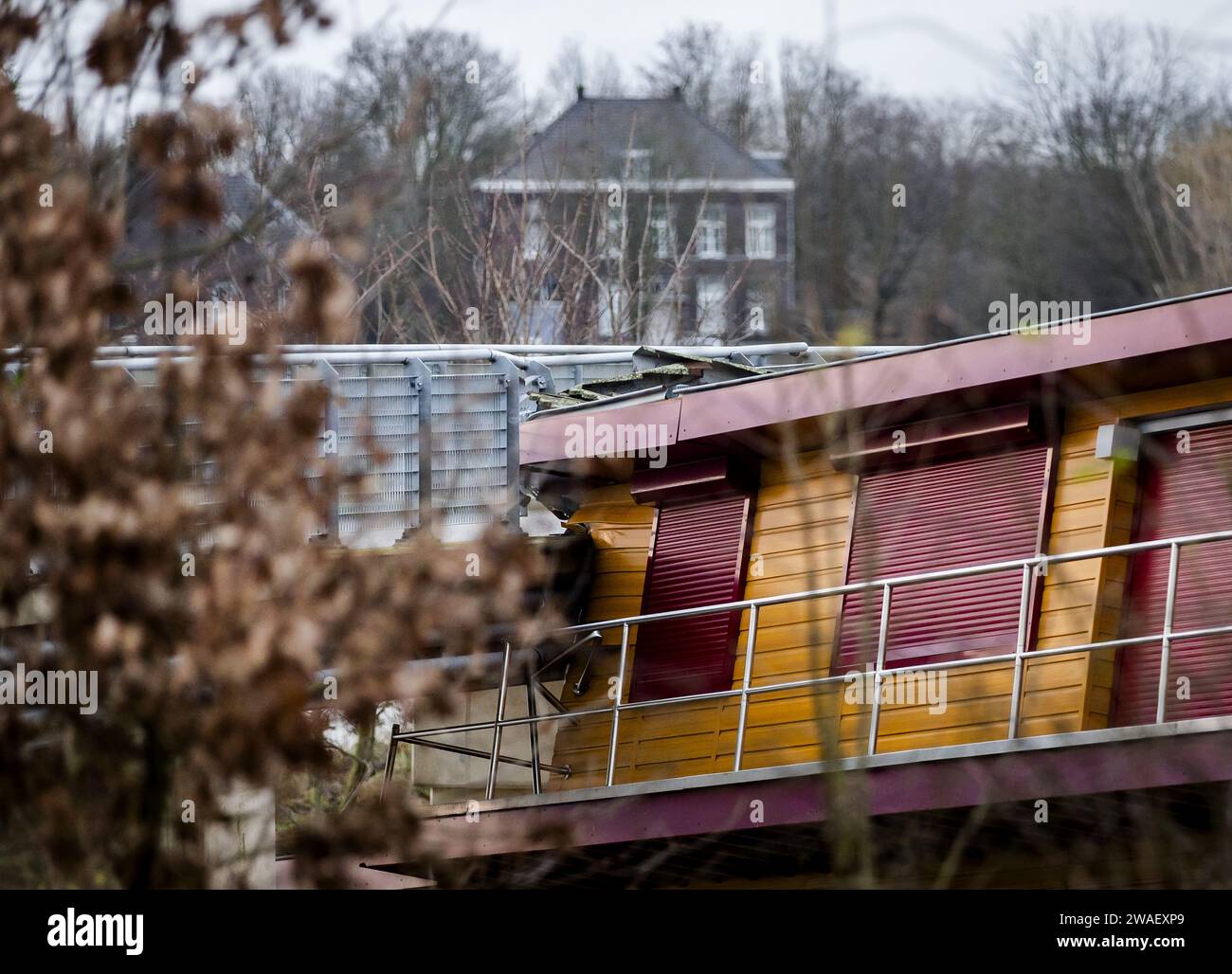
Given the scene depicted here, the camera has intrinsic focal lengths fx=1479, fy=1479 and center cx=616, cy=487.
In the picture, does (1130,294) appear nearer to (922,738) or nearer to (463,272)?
(463,272)

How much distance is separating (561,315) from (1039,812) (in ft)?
58.1

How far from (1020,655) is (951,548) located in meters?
1.96

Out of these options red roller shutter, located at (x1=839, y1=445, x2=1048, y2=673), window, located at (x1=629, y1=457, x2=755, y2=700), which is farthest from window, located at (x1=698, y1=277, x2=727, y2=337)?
red roller shutter, located at (x1=839, y1=445, x2=1048, y2=673)


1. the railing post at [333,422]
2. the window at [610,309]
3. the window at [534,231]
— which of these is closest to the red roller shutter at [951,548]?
the railing post at [333,422]

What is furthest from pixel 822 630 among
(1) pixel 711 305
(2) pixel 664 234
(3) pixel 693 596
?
(2) pixel 664 234

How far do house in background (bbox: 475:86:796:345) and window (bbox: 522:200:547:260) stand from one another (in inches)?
1.4

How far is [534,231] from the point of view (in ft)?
87.0

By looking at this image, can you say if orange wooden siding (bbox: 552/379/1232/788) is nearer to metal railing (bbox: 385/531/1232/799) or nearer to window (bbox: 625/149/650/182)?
metal railing (bbox: 385/531/1232/799)

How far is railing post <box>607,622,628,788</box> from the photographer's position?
11.1m

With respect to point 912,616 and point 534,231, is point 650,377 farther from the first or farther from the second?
point 534,231

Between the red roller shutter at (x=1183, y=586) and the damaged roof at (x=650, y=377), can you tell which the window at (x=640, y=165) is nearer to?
the damaged roof at (x=650, y=377)

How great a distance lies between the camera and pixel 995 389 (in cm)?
1023

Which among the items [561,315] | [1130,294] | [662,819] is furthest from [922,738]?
[1130,294]
